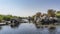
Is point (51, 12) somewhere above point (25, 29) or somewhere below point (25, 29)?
above

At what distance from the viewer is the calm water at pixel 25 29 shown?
2600 millimetres

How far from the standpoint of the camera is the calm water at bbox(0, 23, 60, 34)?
2.60 meters

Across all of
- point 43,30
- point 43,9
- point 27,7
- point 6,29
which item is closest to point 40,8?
point 43,9

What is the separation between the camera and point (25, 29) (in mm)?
2641

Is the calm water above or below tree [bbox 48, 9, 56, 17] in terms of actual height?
below

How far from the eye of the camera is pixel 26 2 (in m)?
2.69

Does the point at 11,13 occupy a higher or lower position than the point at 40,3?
lower

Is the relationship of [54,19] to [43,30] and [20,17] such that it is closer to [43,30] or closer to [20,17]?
[43,30]

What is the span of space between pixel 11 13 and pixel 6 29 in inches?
12.6

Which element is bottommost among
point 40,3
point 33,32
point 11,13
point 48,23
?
point 33,32

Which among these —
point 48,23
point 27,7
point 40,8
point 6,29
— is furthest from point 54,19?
point 6,29

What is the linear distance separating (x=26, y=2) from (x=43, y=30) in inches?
24.5

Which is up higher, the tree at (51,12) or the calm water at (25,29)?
the tree at (51,12)

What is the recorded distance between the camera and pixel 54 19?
8.65ft
